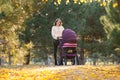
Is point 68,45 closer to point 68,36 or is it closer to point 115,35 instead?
point 68,36

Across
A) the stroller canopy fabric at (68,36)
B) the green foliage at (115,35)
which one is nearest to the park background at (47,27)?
the green foliage at (115,35)

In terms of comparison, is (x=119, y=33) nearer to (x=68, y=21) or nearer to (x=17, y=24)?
(x=68, y=21)

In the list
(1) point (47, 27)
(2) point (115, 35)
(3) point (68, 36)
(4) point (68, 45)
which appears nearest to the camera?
(3) point (68, 36)

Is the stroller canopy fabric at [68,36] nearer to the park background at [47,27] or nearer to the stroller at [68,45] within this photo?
the stroller at [68,45]

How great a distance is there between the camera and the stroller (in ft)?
49.3

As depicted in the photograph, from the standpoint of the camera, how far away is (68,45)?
15.2m

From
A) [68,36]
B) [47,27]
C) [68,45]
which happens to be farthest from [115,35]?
[68,36]

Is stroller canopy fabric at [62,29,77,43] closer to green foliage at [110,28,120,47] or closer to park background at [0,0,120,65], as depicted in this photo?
park background at [0,0,120,65]

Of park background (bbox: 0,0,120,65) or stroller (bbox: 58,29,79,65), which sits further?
park background (bbox: 0,0,120,65)

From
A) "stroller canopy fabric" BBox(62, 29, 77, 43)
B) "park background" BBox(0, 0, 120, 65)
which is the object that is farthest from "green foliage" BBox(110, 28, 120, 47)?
"stroller canopy fabric" BBox(62, 29, 77, 43)

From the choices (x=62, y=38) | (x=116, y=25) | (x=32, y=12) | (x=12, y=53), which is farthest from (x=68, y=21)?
(x=62, y=38)

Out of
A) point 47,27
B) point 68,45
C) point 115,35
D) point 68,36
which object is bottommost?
point 68,45

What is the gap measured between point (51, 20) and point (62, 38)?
66.6 feet

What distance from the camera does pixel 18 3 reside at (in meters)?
20.2
